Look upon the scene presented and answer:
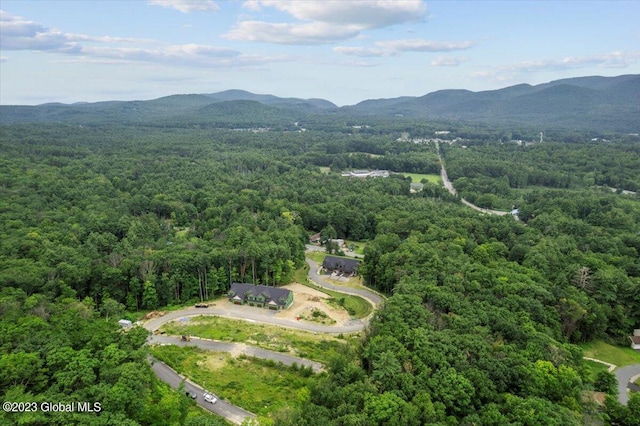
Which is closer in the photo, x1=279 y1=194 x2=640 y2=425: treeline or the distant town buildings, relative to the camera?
x1=279 y1=194 x2=640 y2=425: treeline

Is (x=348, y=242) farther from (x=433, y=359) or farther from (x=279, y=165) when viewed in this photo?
(x=279, y=165)

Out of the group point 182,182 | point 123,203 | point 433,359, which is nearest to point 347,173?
point 182,182

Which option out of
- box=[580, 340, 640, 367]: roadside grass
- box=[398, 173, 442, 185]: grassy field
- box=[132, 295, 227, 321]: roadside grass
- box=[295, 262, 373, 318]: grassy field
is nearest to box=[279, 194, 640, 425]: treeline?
box=[580, 340, 640, 367]: roadside grass

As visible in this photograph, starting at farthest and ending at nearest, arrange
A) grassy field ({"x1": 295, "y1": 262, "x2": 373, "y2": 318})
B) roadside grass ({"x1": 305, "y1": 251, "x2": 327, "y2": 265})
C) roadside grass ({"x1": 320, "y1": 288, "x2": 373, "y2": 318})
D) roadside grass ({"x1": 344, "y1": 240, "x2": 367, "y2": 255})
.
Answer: roadside grass ({"x1": 344, "y1": 240, "x2": 367, "y2": 255}) < roadside grass ({"x1": 305, "y1": 251, "x2": 327, "y2": 265}) < grassy field ({"x1": 295, "y1": 262, "x2": 373, "y2": 318}) < roadside grass ({"x1": 320, "y1": 288, "x2": 373, "y2": 318})

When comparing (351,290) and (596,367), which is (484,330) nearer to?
(596,367)

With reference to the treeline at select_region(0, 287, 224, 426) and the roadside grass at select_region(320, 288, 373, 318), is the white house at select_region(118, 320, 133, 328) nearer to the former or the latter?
the treeline at select_region(0, 287, 224, 426)

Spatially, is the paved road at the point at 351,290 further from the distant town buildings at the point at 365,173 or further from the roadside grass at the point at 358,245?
the distant town buildings at the point at 365,173

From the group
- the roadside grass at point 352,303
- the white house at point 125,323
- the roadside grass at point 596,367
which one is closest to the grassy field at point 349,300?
the roadside grass at point 352,303
